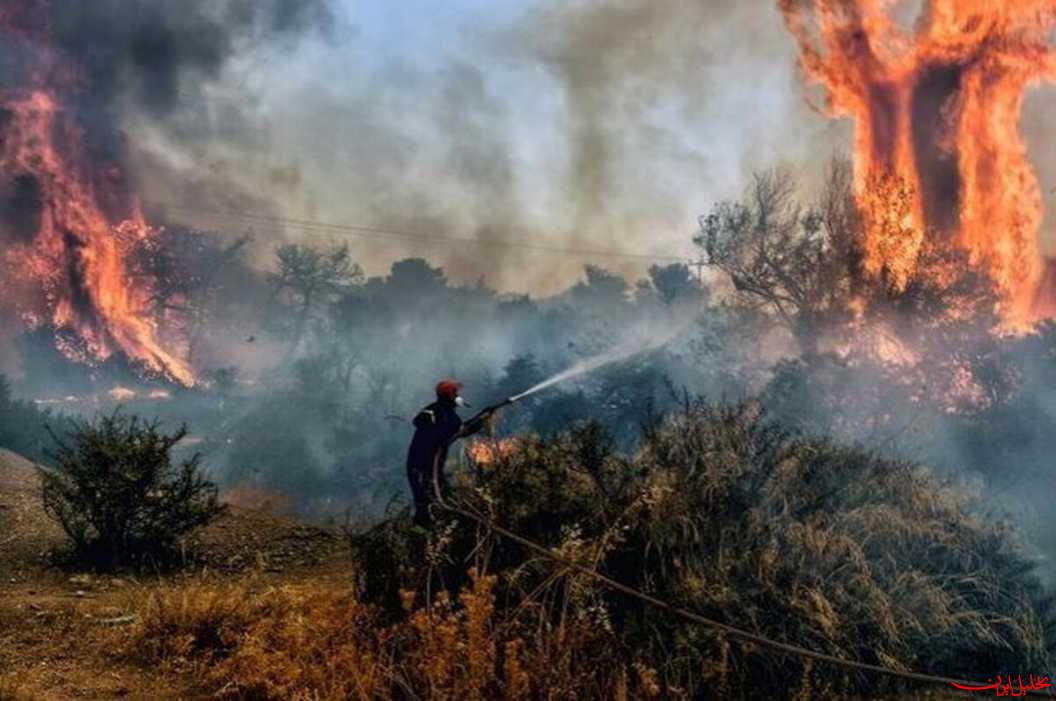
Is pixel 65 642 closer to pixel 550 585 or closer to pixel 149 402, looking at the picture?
pixel 550 585

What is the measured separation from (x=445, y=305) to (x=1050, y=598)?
5829 cm

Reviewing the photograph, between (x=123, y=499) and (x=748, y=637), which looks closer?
(x=748, y=637)

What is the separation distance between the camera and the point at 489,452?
708cm

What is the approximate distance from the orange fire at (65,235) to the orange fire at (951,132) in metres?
43.1

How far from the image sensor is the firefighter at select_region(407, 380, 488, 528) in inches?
294

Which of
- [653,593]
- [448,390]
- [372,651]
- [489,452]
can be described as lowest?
[372,651]

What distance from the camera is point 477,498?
21.2 ft

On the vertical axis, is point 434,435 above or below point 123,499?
above

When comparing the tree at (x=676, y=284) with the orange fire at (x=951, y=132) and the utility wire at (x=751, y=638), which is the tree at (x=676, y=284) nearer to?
the orange fire at (x=951, y=132)

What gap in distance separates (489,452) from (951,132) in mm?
34828

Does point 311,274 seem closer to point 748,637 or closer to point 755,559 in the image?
point 755,559

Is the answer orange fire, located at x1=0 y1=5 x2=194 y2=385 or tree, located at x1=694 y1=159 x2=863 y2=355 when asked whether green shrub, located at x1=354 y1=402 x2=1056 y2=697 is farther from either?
orange fire, located at x1=0 y1=5 x2=194 y2=385

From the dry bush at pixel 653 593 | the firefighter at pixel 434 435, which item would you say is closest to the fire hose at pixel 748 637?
the dry bush at pixel 653 593

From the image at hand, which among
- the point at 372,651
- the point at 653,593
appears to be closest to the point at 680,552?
the point at 653,593
